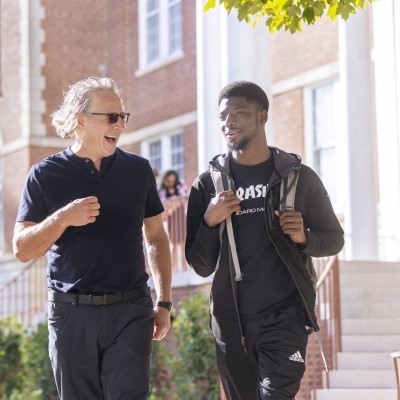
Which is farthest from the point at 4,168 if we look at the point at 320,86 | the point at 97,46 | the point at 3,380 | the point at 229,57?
the point at 229,57

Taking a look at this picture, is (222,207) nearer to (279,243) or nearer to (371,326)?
(279,243)

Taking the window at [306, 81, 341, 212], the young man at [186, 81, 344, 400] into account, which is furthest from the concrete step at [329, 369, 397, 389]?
the window at [306, 81, 341, 212]

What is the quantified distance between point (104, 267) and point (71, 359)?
498 mm

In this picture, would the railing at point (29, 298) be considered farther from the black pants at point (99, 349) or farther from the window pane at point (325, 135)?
the black pants at point (99, 349)

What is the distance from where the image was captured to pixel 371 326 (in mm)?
13102

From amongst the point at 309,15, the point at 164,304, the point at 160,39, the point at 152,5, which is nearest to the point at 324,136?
the point at 160,39

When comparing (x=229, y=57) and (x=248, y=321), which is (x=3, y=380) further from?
(x=248, y=321)

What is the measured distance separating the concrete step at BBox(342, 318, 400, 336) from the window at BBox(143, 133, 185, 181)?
1177 centimetres

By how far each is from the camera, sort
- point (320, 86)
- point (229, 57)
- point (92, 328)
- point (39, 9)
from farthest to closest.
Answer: point (39, 9), point (320, 86), point (229, 57), point (92, 328)

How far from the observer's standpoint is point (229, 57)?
1404cm

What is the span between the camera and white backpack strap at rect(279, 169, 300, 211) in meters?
6.34

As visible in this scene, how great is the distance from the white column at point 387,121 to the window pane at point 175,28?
9.30 metres

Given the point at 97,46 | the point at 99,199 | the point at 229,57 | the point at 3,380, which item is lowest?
the point at 3,380

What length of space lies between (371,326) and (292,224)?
7114 millimetres
